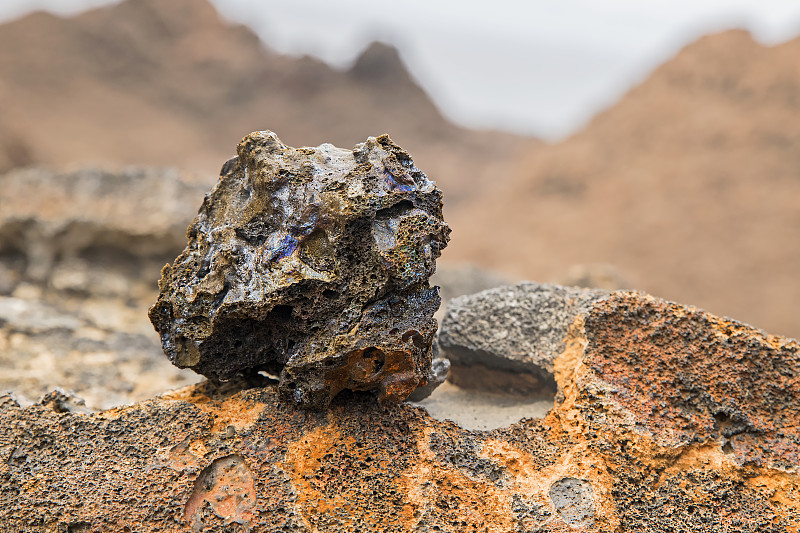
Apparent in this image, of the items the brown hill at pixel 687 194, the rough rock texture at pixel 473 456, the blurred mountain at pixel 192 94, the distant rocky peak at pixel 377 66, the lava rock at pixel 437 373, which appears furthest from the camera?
the distant rocky peak at pixel 377 66

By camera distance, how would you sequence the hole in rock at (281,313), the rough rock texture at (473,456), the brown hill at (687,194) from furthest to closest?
the brown hill at (687,194) → the hole in rock at (281,313) → the rough rock texture at (473,456)

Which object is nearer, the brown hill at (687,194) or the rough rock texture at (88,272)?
the rough rock texture at (88,272)

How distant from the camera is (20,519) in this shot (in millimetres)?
2234

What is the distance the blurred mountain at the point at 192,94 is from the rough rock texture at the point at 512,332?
680 inches

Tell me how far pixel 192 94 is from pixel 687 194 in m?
15.9

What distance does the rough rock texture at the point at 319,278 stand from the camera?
7.43ft

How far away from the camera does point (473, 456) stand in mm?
2395

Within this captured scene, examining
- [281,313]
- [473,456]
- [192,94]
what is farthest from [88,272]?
[192,94]

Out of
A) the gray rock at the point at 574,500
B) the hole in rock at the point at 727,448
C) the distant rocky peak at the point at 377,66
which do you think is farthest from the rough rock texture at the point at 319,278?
the distant rocky peak at the point at 377,66

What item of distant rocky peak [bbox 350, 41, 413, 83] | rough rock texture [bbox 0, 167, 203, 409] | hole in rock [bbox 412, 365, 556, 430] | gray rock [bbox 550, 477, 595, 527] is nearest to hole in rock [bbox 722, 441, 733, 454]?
gray rock [bbox 550, 477, 595, 527]

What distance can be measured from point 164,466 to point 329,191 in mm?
1065

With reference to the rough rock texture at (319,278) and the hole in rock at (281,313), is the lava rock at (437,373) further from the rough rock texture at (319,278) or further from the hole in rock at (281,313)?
the hole in rock at (281,313)

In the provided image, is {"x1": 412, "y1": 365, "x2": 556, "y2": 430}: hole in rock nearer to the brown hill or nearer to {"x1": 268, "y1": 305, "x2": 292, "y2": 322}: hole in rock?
{"x1": 268, "y1": 305, "x2": 292, "y2": 322}: hole in rock

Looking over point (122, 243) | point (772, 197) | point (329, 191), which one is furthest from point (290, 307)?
point (772, 197)
